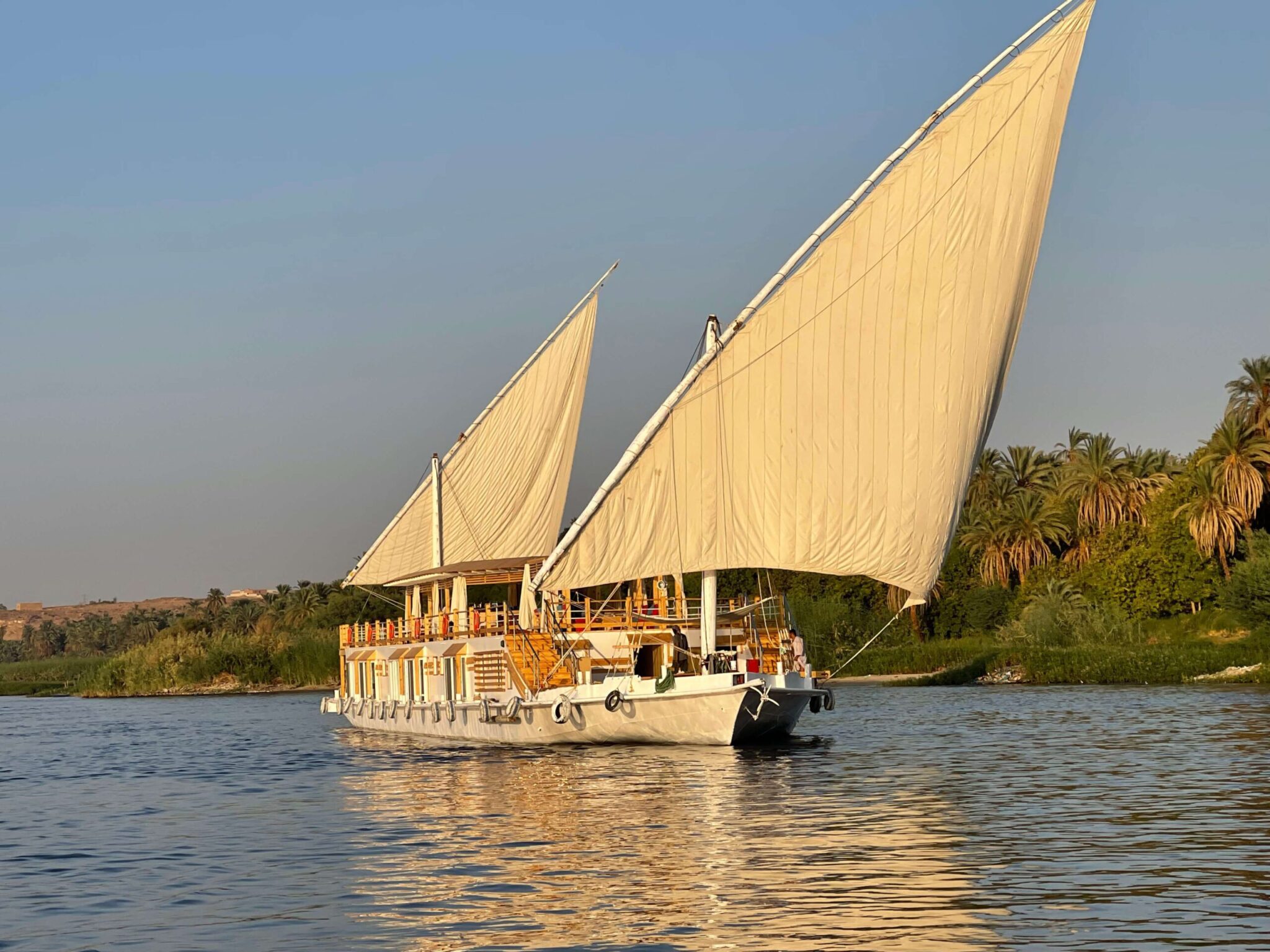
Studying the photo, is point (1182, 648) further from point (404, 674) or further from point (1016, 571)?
point (404, 674)

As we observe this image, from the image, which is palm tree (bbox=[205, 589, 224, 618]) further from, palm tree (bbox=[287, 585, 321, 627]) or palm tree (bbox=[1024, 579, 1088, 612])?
palm tree (bbox=[1024, 579, 1088, 612])

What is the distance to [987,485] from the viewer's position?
3890 inches

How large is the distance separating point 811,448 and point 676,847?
14975 millimetres

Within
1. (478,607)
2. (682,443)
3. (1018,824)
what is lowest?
(1018,824)

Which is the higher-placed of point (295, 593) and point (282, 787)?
point (295, 593)

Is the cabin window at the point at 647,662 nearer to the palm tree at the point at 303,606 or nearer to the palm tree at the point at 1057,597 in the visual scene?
the palm tree at the point at 1057,597

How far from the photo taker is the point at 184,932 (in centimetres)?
1727

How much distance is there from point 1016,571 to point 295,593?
6966 centimetres

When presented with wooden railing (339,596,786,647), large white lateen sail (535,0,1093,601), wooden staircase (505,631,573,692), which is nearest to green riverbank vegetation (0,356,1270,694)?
wooden railing (339,596,786,647)

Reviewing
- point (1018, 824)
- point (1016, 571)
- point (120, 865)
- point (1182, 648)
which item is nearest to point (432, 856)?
point (120, 865)

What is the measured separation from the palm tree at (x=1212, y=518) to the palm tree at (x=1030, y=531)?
13.9 m

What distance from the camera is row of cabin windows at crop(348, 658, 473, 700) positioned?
49031mm

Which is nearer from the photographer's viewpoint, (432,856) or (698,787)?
(432,856)

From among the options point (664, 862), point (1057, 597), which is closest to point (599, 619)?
point (664, 862)
